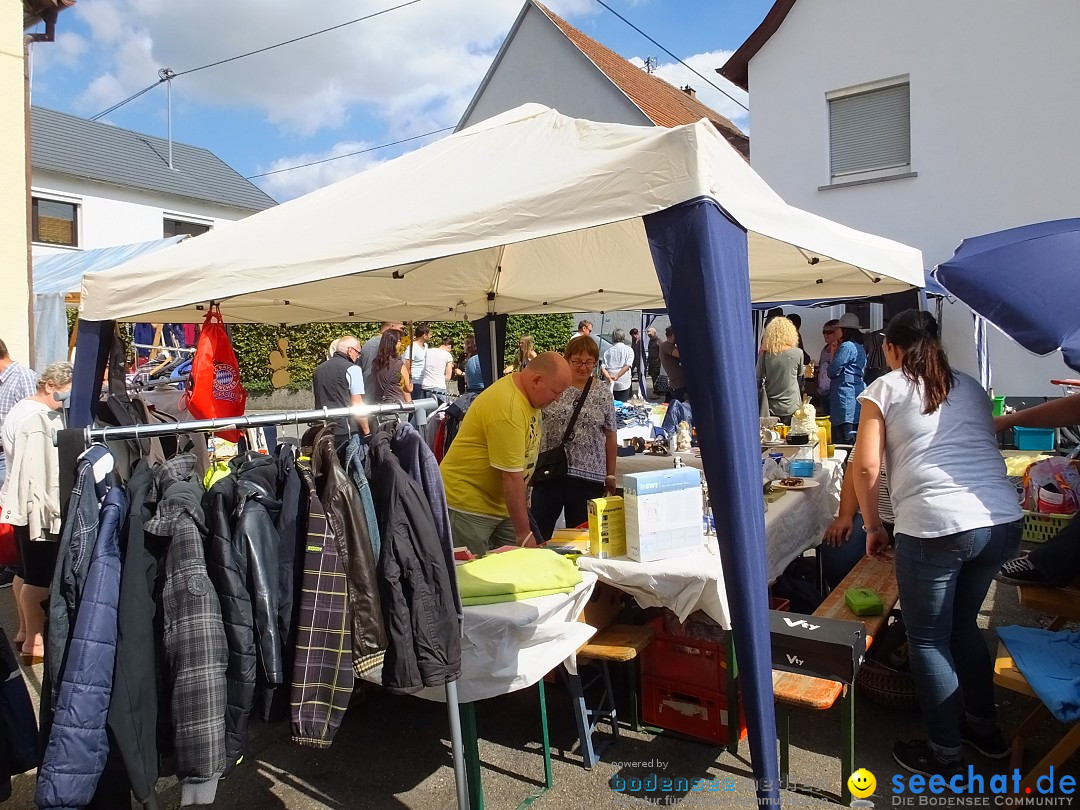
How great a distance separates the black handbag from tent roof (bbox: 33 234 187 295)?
652 centimetres

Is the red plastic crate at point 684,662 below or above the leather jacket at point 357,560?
below

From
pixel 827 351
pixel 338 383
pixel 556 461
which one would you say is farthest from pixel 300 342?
pixel 556 461

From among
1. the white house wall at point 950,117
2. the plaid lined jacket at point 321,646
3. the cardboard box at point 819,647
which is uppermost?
the white house wall at point 950,117

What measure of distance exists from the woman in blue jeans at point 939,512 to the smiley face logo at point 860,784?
226mm

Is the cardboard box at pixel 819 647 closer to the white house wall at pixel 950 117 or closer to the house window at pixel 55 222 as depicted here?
the white house wall at pixel 950 117

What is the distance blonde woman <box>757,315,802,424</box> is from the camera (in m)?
6.97

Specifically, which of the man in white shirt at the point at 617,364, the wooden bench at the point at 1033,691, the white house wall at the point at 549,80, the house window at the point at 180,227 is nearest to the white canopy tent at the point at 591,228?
the wooden bench at the point at 1033,691

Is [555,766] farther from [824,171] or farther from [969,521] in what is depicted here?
[824,171]

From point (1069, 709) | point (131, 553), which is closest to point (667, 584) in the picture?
point (1069, 709)

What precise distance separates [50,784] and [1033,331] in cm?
337

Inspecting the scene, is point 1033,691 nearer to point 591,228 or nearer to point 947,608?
point 947,608

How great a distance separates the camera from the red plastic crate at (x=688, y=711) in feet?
9.95

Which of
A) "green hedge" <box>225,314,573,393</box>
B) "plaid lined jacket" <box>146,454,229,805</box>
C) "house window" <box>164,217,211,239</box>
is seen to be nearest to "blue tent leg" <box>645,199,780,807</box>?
"plaid lined jacket" <box>146,454,229,805</box>

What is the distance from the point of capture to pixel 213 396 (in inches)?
144
